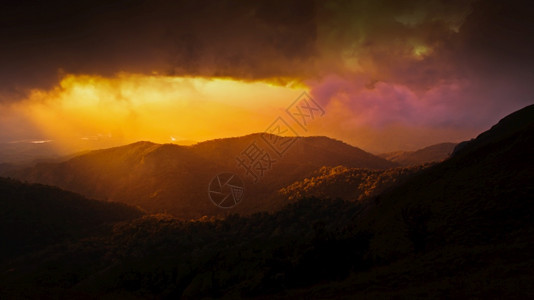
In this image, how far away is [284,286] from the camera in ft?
124

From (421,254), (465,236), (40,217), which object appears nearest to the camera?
(421,254)

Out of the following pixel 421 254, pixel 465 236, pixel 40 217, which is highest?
pixel 40 217

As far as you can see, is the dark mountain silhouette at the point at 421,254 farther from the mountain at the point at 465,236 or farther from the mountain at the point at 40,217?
the mountain at the point at 40,217

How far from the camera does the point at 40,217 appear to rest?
164 metres

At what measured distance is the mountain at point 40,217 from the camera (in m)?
148

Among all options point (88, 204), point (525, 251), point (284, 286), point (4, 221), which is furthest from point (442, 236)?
point (88, 204)

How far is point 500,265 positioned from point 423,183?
152ft

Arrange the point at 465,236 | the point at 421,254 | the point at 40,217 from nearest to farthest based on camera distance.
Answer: the point at 421,254 < the point at 465,236 < the point at 40,217

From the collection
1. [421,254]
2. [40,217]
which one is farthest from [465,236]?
[40,217]

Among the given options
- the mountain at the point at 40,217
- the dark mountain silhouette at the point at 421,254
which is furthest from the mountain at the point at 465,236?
the mountain at the point at 40,217

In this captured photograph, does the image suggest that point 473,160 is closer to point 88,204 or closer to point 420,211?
point 420,211

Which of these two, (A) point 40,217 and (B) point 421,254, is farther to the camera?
(A) point 40,217

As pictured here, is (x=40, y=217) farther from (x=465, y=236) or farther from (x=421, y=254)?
(x=465, y=236)

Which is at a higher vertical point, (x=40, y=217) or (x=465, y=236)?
(x=40, y=217)
